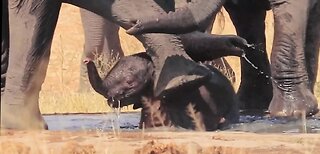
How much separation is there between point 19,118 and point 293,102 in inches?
63.6

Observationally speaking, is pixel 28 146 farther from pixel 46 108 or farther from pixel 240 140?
pixel 46 108

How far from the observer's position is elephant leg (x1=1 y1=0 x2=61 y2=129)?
17.1 ft

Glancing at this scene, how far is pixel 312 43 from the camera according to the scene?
6.62 meters

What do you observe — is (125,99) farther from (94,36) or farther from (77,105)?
(94,36)

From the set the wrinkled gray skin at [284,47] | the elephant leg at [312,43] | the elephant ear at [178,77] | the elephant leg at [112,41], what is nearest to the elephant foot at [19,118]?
the elephant ear at [178,77]

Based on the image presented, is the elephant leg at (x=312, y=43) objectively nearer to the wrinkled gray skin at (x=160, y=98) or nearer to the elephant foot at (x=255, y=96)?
the elephant foot at (x=255, y=96)

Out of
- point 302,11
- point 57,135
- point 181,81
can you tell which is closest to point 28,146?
point 57,135

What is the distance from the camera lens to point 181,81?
4996mm

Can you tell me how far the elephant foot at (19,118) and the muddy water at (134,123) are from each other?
16cm

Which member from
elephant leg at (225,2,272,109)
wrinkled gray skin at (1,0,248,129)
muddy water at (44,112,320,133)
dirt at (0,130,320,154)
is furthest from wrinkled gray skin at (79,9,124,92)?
dirt at (0,130,320,154)

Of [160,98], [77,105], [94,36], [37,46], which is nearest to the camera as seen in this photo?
[160,98]

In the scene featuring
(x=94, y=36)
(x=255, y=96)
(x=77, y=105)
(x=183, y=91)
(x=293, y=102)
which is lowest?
(x=77, y=105)

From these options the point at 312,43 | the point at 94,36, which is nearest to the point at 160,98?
the point at 312,43

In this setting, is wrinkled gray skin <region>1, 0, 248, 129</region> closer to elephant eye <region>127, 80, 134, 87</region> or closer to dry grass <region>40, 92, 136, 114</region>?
elephant eye <region>127, 80, 134, 87</region>
